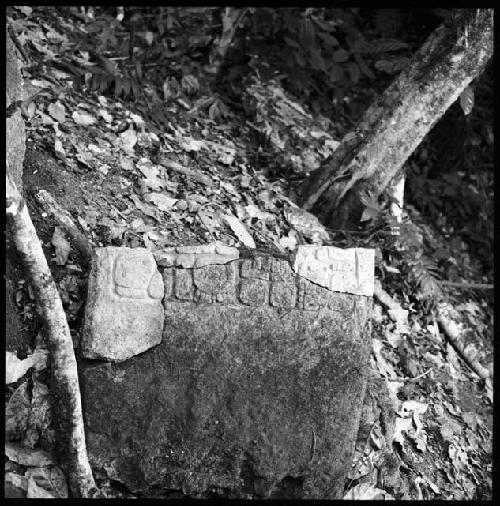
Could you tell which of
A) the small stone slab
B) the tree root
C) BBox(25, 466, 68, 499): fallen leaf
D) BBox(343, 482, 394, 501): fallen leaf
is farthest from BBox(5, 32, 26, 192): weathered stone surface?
the tree root

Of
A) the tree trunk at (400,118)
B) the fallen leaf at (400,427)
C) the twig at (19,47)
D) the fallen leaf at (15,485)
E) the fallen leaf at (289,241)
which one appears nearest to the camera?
the fallen leaf at (15,485)

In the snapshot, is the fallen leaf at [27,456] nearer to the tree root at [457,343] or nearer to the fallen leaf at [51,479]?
the fallen leaf at [51,479]

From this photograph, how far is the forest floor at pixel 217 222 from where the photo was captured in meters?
3.45

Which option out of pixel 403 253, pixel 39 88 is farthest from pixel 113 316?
pixel 403 253

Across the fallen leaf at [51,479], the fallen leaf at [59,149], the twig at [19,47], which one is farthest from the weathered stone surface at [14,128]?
the fallen leaf at [51,479]

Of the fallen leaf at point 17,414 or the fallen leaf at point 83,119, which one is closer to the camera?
the fallen leaf at point 17,414

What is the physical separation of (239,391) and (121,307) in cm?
68

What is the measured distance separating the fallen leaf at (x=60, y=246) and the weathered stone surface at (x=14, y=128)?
0.31 meters

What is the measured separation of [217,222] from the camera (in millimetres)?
4098

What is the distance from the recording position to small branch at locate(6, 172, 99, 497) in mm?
3033

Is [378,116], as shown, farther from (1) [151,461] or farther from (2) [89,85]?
(1) [151,461]

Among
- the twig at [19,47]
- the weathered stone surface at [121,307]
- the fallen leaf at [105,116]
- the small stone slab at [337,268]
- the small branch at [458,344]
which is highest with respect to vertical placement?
the twig at [19,47]

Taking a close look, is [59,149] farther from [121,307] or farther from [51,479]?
[51,479]

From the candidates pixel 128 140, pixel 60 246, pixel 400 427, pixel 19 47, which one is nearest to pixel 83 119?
pixel 128 140
